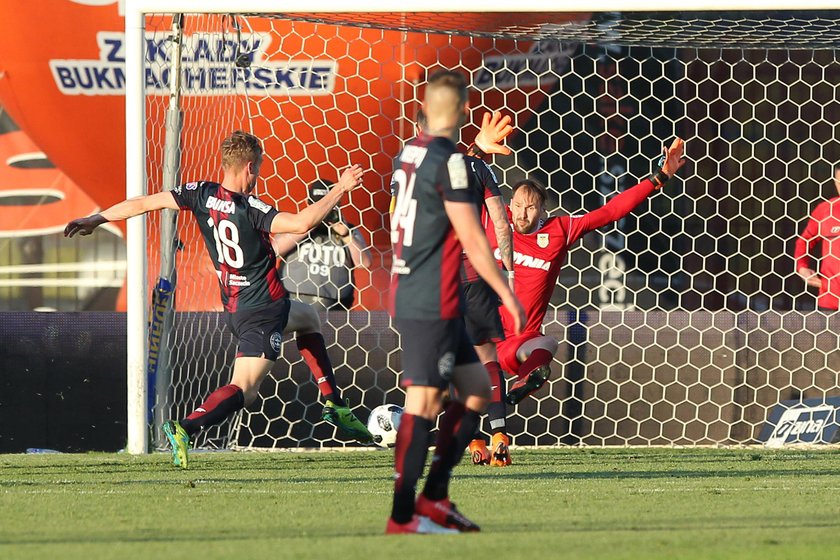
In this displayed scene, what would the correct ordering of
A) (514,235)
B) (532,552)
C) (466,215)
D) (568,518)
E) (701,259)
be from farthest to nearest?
1. (701,259)
2. (514,235)
3. (568,518)
4. (466,215)
5. (532,552)

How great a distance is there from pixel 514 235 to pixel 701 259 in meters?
3.07

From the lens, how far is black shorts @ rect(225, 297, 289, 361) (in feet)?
22.1

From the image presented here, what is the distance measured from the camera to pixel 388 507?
5.38 metres

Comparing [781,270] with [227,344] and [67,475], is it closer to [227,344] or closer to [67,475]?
[227,344]

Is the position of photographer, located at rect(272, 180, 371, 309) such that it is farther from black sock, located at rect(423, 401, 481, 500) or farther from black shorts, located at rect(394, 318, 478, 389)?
black shorts, located at rect(394, 318, 478, 389)

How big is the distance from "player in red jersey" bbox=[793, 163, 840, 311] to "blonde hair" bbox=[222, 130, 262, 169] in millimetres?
4087

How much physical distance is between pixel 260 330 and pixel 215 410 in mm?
446

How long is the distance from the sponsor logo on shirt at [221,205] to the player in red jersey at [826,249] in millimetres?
4172

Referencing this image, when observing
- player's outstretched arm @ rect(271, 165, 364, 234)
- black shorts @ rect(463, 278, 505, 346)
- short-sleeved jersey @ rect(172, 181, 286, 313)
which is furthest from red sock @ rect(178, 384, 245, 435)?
black shorts @ rect(463, 278, 505, 346)

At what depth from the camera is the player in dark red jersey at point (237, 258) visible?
6.60 meters

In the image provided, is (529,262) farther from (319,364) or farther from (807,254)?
(807,254)

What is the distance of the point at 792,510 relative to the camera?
17.4 ft

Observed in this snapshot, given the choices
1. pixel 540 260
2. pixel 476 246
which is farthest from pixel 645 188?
pixel 476 246

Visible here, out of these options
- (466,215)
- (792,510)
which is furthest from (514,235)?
(466,215)
